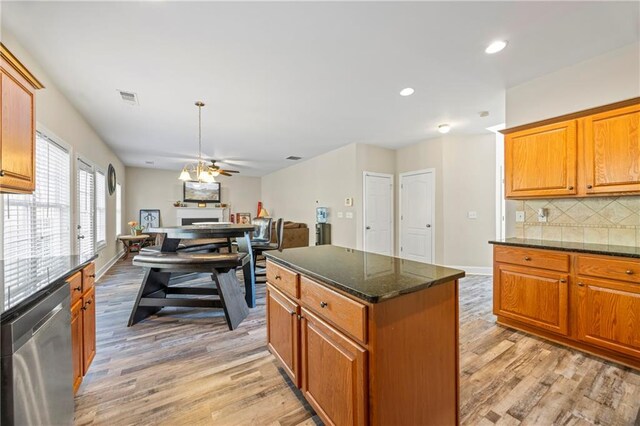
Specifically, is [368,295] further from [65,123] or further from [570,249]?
[65,123]

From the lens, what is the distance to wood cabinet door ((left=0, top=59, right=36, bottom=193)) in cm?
144

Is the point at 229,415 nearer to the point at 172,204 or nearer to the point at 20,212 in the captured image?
the point at 20,212

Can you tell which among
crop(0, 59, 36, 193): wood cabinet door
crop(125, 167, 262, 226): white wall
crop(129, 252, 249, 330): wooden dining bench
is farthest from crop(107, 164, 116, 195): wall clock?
crop(0, 59, 36, 193): wood cabinet door

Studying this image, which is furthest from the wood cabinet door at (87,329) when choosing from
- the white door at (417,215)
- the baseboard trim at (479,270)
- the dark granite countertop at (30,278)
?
the baseboard trim at (479,270)

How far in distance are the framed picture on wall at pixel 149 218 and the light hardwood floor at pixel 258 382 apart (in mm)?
6055

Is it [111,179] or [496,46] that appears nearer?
[496,46]

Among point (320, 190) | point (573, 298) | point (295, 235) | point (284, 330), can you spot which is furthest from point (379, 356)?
point (295, 235)

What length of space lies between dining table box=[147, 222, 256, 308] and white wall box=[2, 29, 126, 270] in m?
1.50

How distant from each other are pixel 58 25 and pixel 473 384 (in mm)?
3944

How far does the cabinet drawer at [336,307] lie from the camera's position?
1.08 m

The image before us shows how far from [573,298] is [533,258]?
399mm

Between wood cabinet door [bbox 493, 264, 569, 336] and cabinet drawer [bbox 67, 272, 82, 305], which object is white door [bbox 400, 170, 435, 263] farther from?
cabinet drawer [bbox 67, 272, 82, 305]

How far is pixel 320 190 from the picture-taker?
253 inches

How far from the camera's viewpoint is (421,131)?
15.0 feet
